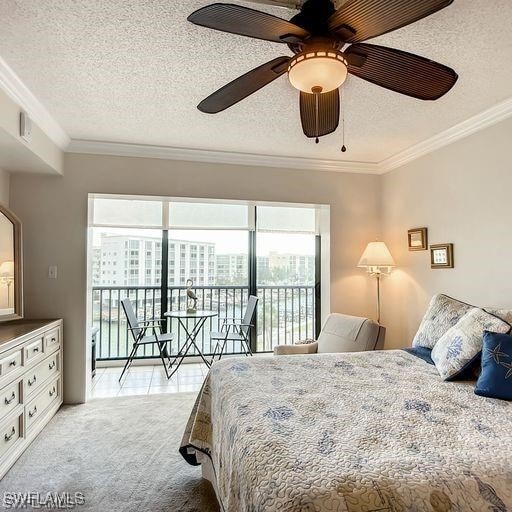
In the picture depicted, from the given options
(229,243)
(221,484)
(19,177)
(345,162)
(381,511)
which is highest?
(345,162)

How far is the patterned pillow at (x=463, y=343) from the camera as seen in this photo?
6.48 feet

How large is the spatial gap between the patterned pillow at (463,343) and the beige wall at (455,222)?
680mm

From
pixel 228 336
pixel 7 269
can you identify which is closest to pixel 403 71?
pixel 7 269

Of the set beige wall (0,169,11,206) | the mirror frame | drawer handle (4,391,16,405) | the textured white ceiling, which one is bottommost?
drawer handle (4,391,16,405)

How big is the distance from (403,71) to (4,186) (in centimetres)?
322

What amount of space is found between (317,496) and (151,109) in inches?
102

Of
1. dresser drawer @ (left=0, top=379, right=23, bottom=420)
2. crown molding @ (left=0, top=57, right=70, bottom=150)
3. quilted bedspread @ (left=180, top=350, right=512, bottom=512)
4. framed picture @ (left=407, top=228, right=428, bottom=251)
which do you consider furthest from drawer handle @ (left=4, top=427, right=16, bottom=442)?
framed picture @ (left=407, top=228, right=428, bottom=251)

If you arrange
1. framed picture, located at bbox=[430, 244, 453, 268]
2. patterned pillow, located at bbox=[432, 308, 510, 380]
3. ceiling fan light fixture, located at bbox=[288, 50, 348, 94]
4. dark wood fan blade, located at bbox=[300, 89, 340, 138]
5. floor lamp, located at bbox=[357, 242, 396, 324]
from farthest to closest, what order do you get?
floor lamp, located at bbox=[357, 242, 396, 324] < framed picture, located at bbox=[430, 244, 453, 268] < patterned pillow, located at bbox=[432, 308, 510, 380] < dark wood fan blade, located at bbox=[300, 89, 340, 138] < ceiling fan light fixture, located at bbox=[288, 50, 348, 94]

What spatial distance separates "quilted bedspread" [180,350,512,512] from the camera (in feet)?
3.23

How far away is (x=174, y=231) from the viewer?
473 centimetres

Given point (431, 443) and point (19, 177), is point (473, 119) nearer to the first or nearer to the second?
point (431, 443)

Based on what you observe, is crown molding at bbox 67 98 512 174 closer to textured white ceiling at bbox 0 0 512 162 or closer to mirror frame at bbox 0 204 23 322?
textured white ceiling at bbox 0 0 512 162

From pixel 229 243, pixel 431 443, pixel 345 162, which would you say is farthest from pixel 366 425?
pixel 229 243

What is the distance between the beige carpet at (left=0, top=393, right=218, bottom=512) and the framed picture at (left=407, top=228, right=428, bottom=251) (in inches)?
102
